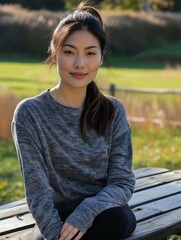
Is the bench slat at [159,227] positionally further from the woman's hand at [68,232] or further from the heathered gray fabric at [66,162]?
the woman's hand at [68,232]

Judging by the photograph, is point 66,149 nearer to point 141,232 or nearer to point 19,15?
point 141,232

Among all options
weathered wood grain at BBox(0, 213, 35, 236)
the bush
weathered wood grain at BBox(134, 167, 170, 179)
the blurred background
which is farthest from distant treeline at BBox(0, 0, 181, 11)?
weathered wood grain at BBox(0, 213, 35, 236)

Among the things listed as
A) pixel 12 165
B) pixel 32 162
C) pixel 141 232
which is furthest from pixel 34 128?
pixel 12 165

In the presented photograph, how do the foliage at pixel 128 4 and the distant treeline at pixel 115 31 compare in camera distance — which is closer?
the distant treeline at pixel 115 31

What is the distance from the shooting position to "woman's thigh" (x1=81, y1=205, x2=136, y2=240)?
2.63m

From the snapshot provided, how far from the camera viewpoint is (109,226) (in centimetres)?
263

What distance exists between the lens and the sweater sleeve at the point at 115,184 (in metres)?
2.59

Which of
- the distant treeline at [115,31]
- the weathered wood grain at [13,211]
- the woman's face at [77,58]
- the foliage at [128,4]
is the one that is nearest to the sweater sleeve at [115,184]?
the woman's face at [77,58]

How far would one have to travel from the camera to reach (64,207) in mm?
2764

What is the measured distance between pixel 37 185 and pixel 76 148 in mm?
246

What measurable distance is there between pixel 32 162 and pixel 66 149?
170 mm

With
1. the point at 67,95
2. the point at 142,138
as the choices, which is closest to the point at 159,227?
the point at 67,95

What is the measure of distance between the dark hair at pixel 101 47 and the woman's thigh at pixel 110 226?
0.35 m

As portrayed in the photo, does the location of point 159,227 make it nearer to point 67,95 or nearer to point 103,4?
point 67,95
